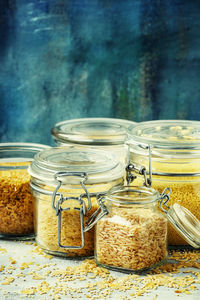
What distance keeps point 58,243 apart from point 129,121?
0.56 m

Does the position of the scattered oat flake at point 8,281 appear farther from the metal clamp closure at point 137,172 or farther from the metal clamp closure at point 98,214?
the metal clamp closure at point 137,172

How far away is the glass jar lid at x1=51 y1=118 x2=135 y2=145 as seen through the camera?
150cm

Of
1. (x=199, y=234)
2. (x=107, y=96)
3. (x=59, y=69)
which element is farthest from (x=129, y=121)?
(x=199, y=234)

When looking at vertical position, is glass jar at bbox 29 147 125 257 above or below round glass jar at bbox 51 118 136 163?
below

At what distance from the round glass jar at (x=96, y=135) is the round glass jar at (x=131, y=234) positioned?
0.25 meters

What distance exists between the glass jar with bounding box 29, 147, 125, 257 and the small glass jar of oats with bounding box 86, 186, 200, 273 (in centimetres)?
4

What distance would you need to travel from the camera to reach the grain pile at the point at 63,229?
→ 1273mm

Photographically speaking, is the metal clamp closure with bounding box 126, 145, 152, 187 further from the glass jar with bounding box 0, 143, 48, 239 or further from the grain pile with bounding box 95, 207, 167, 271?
the glass jar with bounding box 0, 143, 48, 239

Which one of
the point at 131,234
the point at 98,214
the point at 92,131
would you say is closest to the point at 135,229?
the point at 131,234

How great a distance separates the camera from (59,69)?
1.76m

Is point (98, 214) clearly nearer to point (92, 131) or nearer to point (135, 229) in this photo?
point (135, 229)

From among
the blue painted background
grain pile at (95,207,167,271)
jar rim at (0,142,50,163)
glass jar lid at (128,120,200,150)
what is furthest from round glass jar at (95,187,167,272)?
the blue painted background

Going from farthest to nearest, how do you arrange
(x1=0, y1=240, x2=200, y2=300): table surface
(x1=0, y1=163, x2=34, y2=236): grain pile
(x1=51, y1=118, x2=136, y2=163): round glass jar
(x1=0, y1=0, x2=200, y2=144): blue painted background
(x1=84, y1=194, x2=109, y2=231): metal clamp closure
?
(x1=0, y1=0, x2=200, y2=144): blue painted background, (x1=51, y1=118, x2=136, y2=163): round glass jar, (x1=0, y1=163, x2=34, y2=236): grain pile, (x1=84, y1=194, x2=109, y2=231): metal clamp closure, (x1=0, y1=240, x2=200, y2=300): table surface

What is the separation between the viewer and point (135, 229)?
1.18m
